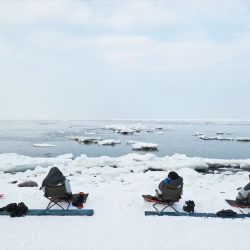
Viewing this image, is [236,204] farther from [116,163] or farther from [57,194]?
[116,163]

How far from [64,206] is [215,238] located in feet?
12.2

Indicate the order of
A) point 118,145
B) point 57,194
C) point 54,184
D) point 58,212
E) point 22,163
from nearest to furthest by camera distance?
point 58,212, point 54,184, point 57,194, point 22,163, point 118,145

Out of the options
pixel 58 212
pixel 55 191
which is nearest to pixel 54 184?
pixel 55 191

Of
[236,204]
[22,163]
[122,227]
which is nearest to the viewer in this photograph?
[122,227]

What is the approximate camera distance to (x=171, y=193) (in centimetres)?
770

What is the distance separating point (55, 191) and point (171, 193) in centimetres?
288

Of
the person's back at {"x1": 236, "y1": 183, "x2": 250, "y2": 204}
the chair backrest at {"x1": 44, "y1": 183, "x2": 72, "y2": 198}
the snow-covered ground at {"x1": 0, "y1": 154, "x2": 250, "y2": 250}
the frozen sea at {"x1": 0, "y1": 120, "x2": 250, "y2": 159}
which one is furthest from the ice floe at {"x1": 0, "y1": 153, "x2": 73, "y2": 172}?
the person's back at {"x1": 236, "y1": 183, "x2": 250, "y2": 204}

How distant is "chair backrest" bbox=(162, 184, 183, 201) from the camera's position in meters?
7.68

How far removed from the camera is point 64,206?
25.8 ft

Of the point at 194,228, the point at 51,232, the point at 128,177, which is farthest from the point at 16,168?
the point at 194,228

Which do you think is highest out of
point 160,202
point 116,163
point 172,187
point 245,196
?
point 172,187

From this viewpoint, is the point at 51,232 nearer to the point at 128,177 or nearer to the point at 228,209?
the point at 228,209

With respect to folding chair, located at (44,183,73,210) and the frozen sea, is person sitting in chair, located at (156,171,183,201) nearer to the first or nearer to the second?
folding chair, located at (44,183,73,210)

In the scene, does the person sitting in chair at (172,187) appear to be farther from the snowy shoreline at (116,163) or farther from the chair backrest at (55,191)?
the snowy shoreline at (116,163)
